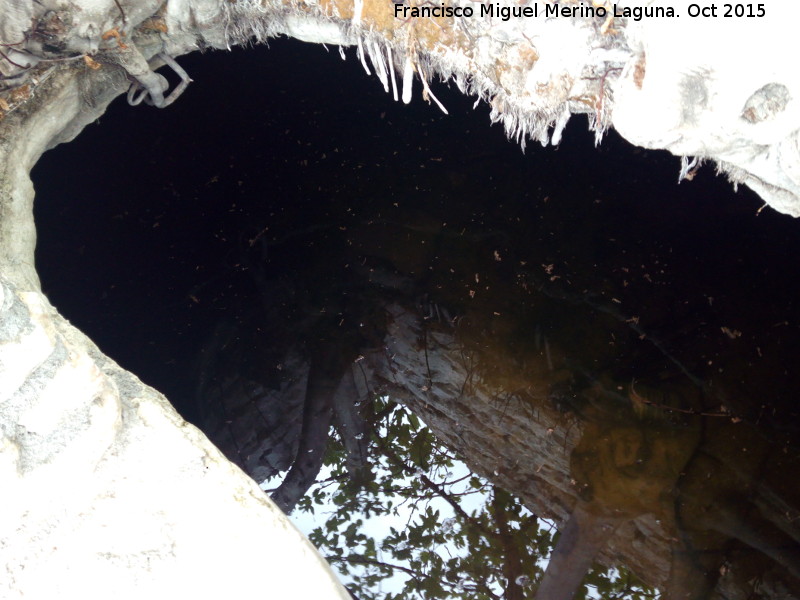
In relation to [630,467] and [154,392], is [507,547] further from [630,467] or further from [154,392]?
[154,392]

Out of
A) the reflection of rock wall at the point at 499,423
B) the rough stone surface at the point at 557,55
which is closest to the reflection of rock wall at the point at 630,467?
the reflection of rock wall at the point at 499,423

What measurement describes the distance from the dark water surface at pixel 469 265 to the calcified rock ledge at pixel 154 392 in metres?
1.80

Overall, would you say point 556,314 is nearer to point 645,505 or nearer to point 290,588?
point 645,505

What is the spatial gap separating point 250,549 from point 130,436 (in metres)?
0.45

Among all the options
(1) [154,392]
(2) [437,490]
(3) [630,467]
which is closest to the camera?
(1) [154,392]

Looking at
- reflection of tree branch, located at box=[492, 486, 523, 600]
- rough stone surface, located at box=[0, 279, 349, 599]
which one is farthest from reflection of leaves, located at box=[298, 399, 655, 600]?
rough stone surface, located at box=[0, 279, 349, 599]

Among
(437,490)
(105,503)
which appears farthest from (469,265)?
(105,503)

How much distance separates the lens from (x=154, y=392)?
1.87 meters

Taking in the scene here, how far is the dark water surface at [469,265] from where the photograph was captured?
3145 mm

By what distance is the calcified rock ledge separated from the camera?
1.37 m

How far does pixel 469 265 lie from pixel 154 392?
233 centimetres

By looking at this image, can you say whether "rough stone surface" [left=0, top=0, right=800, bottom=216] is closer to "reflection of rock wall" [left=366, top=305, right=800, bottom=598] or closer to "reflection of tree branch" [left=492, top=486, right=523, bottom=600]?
"reflection of rock wall" [left=366, top=305, right=800, bottom=598]

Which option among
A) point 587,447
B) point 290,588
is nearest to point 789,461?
point 587,447

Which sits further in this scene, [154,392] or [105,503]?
[154,392]
